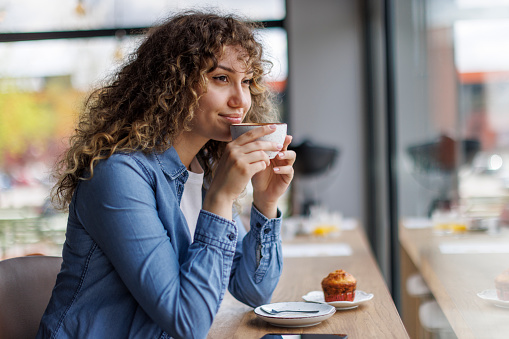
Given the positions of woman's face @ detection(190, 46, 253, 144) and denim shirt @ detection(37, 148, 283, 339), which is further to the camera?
woman's face @ detection(190, 46, 253, 144)

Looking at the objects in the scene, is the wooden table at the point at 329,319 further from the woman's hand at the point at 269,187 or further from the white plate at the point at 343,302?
the woman's hand at the point at 269,187

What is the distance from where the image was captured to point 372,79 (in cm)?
462

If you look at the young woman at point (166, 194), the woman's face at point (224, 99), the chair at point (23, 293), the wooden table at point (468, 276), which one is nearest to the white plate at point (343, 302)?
the young woman at point (166, 194)

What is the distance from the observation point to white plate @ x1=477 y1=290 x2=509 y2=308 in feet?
3.26

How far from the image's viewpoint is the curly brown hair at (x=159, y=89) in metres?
1.19

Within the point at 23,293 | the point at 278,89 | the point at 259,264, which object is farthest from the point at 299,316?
the point at 278,89

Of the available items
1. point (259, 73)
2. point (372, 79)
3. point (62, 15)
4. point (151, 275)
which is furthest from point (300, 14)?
point (151, 275)

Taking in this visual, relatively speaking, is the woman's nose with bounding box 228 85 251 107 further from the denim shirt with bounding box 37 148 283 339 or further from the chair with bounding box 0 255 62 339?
the chair with bounding box 0 255 62 339

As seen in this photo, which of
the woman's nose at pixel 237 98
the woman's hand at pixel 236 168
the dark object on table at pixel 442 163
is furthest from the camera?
the dark object on table at pixel 442 163

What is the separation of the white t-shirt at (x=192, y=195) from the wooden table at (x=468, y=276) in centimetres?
66

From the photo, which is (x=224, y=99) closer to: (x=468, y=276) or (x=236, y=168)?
(x=236, y=168)

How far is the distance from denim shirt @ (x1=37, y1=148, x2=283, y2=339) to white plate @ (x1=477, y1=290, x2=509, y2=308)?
1.62ft

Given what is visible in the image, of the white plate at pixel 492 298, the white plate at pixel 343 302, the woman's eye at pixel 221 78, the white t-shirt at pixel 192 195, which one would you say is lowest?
the white plate at pixel 343 302

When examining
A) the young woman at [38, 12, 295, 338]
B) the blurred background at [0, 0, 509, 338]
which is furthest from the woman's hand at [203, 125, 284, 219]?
the blurred background at [0, 0, 509, 338]
